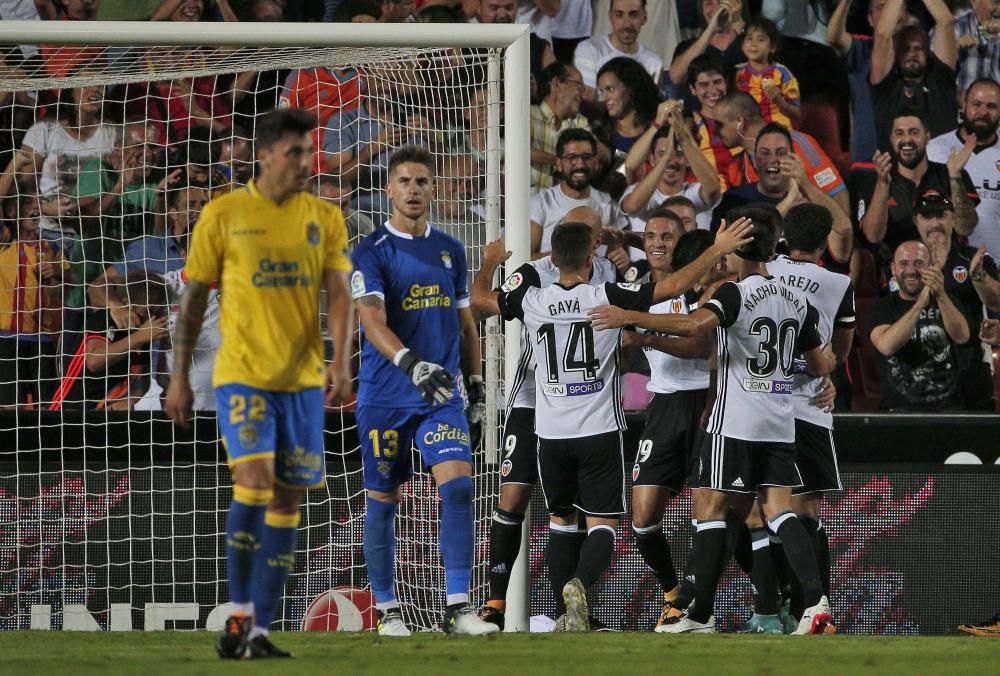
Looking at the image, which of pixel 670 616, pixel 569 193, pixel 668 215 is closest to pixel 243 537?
pixel 670 616

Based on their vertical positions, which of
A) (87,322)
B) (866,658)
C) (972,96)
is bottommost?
(866,658)

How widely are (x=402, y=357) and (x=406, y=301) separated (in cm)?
45

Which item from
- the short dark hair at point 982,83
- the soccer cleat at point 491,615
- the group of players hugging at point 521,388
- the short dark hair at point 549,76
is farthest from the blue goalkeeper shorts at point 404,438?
the short dark hair at point 982,83

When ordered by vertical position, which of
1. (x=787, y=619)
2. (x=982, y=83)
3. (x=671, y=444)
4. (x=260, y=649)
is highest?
(x=982, y=83)

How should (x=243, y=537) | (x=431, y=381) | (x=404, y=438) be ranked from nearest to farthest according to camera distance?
(x=243, y=537) → (x=431, y=381) → (x=404, y=438)

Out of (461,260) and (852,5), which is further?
(852,5)

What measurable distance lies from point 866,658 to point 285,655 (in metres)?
2.00

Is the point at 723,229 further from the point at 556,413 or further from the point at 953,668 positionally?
the point at 953,668

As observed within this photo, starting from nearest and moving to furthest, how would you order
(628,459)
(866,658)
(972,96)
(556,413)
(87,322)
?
1. (866,658)
2. (556,413)
3. (628,459)
4. (87,322)
5. (972,96)

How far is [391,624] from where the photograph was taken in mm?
5750

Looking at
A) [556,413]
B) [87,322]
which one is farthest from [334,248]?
[87,322]

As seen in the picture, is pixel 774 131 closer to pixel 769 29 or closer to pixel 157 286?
pixel 769 29

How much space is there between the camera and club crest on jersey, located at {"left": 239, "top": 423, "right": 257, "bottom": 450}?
430 cm

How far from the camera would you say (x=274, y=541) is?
15.0 ft
